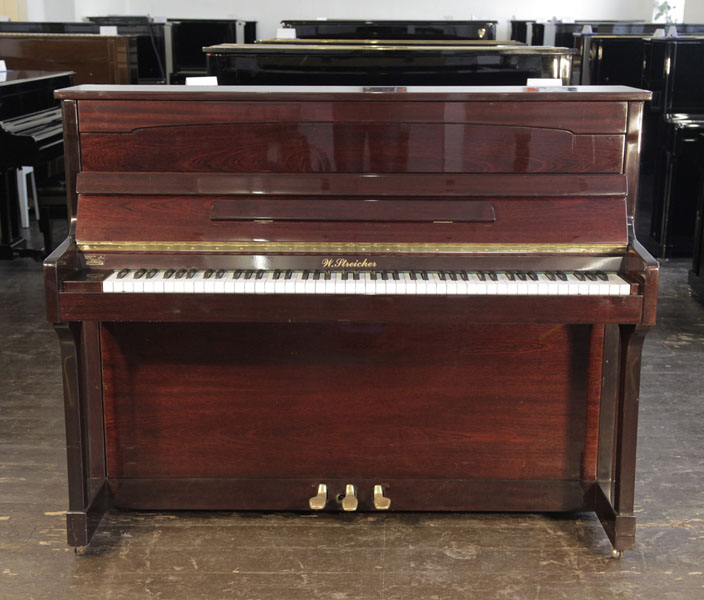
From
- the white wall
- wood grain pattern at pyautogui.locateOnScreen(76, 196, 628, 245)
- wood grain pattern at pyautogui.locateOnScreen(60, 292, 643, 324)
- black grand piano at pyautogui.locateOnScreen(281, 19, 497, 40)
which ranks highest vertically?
the white wall

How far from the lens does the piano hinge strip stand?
2.47 metres

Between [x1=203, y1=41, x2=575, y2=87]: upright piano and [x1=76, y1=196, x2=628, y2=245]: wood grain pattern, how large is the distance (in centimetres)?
155

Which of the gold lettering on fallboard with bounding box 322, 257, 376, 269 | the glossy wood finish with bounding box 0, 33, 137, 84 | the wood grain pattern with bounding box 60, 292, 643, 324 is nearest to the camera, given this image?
the wood grain pattern with bounding box 60, 292, 643, 324

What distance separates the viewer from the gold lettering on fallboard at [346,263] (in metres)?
2.46

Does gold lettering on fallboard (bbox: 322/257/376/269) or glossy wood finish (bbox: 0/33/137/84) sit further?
glossy wood finish (bbox: 0/33/137/84)

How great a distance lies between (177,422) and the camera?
2.69 metres

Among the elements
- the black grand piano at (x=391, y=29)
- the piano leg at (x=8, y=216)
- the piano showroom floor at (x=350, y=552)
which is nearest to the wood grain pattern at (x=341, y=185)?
the piano showroom floor at (x=350, y=552)

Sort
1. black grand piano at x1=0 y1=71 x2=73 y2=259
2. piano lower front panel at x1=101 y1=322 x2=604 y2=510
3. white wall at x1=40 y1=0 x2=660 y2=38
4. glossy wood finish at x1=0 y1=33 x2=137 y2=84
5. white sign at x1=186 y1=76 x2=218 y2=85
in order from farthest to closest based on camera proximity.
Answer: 1. white wall at x1=40 y1=0 x2=660 y2=38
2. glossy wood finish at x1=0 y1=33 x2=137 y2=84
3. black grand piano at x1=0 y1=71 x2=73 y2=259
4. white sign at x1=186 y1=76 x2=218 y2=85
5. piano lower front panel at x1=101 y1=322 x2=604 y2=510

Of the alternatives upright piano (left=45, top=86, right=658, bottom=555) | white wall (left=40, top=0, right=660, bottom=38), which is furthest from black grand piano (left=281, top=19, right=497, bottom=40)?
upright piano (left=45, top=86, right=658, bottom=555)

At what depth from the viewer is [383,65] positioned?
401 centimetres

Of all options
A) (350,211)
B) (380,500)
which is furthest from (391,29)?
(380,500)

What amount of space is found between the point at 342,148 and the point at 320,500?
0.98 metres

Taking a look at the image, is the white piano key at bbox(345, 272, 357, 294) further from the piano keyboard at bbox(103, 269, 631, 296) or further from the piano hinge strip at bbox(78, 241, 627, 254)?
the piano hinge strip at bbox(78, 241, 627, 254)

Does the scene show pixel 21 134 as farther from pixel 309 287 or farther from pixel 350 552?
pixel 350 552
